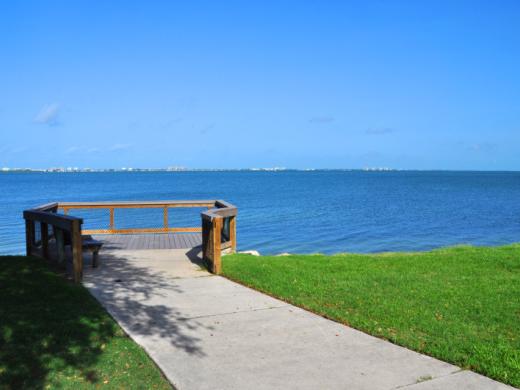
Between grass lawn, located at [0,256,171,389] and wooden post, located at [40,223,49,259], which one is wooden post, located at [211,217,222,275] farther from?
wooden post, located at [40,223,49,259]

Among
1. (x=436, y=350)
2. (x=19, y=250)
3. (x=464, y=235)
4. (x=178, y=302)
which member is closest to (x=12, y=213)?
(x=19, y=250)

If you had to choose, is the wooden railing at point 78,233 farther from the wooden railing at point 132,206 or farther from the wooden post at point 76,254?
the wooden railing at point 132,206

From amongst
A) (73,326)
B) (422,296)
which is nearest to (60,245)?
(73,326)

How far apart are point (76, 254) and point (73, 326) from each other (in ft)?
9.55

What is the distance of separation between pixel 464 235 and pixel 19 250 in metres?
20.6

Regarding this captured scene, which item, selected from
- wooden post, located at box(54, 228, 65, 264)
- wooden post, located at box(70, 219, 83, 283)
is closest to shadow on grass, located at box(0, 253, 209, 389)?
wooden post, located at box(70, 219, 83, 283)

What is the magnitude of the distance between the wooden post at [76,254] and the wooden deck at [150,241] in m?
3.79

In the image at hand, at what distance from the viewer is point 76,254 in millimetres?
8500

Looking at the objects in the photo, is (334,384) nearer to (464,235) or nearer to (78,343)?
(78,343)

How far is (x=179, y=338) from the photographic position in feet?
18.2

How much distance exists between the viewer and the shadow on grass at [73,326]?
4523mm

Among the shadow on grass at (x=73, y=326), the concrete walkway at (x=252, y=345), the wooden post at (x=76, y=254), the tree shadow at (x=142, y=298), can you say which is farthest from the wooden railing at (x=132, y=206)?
the concrete walkway at (x=252, y=345)

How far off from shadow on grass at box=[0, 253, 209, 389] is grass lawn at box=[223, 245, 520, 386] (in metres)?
1.91

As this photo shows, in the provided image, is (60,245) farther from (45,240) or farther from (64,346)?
(64,346)
